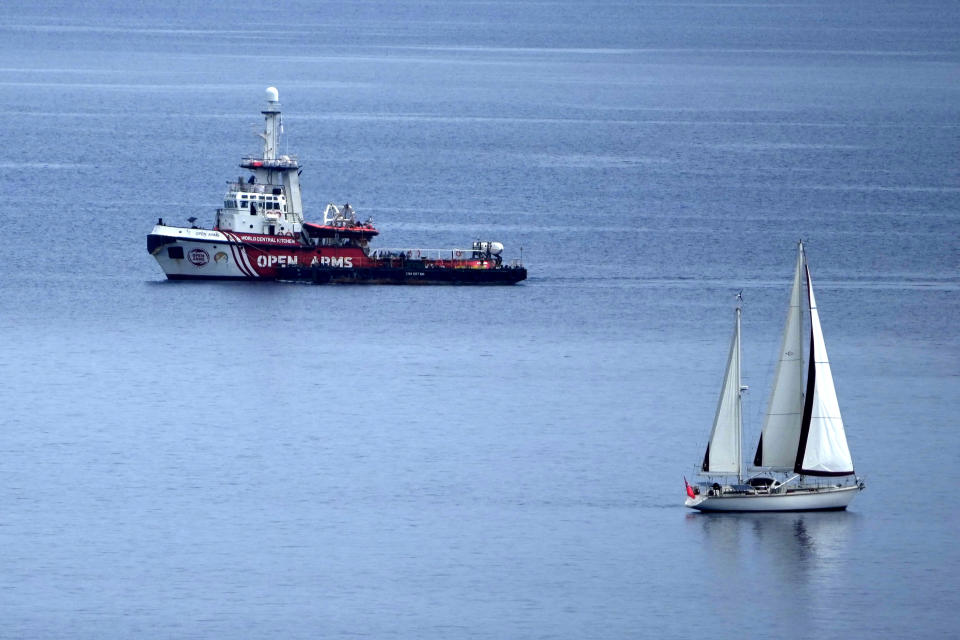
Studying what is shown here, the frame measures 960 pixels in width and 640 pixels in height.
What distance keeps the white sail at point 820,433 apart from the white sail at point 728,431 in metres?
2.06

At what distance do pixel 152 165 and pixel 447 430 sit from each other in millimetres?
99715

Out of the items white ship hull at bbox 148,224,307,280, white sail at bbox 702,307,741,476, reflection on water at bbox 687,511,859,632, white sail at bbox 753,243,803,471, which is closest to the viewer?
reflection on water at bbox 687,511,859,632

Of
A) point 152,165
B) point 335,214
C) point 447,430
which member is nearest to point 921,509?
point 447,430

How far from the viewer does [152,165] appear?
177 meters

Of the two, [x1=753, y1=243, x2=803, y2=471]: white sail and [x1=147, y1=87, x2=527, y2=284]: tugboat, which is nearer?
[x1=753, y1=243, x2=803, y2=471]: white sail

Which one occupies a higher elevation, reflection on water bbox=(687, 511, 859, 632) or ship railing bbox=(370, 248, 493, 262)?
ship railing bbox=(370, 248, 493, 262)

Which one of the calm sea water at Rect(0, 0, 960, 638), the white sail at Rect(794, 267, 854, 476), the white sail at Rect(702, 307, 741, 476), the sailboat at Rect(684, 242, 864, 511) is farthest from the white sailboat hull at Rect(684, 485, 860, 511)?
the white sail at Rect(702, 307, 741, 476)

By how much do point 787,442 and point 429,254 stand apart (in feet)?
198

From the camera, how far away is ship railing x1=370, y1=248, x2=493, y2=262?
11781 centimetres

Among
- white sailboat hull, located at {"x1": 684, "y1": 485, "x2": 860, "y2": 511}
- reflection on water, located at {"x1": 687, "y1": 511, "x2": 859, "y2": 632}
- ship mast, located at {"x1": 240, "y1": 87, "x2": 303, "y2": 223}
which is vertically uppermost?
ship mast, located at {"x1": 240, "y1": 87, "x2": 303, "y2": 223}

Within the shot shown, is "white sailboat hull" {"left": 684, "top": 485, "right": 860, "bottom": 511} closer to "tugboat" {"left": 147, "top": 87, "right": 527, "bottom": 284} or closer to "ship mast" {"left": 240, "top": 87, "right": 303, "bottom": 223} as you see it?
"tugboat" {"left": 147, "top": 87, "right": 527, "bottom": 284}

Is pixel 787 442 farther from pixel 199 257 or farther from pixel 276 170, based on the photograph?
pixel 199 257

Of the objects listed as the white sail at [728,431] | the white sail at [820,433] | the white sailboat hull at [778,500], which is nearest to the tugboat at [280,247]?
the white sail at [728,431]

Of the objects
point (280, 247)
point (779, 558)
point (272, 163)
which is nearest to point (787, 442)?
point (779, 558)
